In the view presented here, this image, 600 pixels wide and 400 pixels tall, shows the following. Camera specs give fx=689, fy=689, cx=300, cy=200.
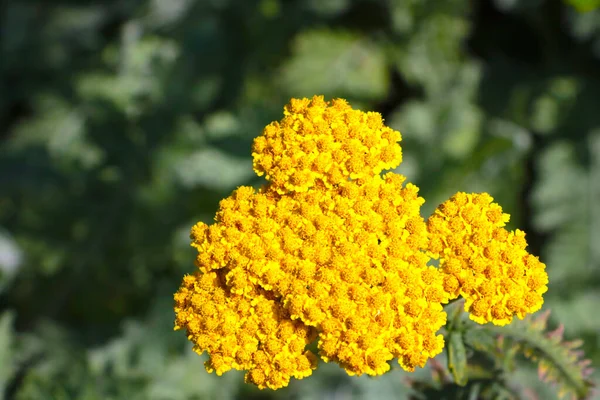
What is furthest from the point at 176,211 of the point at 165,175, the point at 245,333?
the point at 245,333

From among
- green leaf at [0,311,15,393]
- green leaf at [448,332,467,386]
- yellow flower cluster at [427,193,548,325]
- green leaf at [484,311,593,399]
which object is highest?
green leaf at [0,311,15,393]

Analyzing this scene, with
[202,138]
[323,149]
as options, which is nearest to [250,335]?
[323,149]

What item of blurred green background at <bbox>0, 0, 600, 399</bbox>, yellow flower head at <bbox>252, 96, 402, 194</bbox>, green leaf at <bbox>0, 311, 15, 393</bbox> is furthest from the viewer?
blurred green background at <bbox>0, 0, 600, 399</bbox>

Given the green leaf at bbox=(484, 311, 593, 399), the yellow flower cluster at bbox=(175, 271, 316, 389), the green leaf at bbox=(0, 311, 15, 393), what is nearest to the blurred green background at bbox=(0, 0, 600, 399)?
the green leaf at bbox=(0, 311, 15, 393)

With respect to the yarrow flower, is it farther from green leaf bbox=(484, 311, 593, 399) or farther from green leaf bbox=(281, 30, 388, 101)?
green leaf bbox=(281, 30, 388, 101)

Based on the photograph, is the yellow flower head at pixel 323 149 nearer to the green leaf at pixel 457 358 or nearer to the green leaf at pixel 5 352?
the green leaf at pixel 457 358

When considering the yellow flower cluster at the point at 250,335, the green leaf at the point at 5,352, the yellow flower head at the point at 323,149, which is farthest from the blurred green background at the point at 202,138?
the yellow flower head at the point at 323,149
